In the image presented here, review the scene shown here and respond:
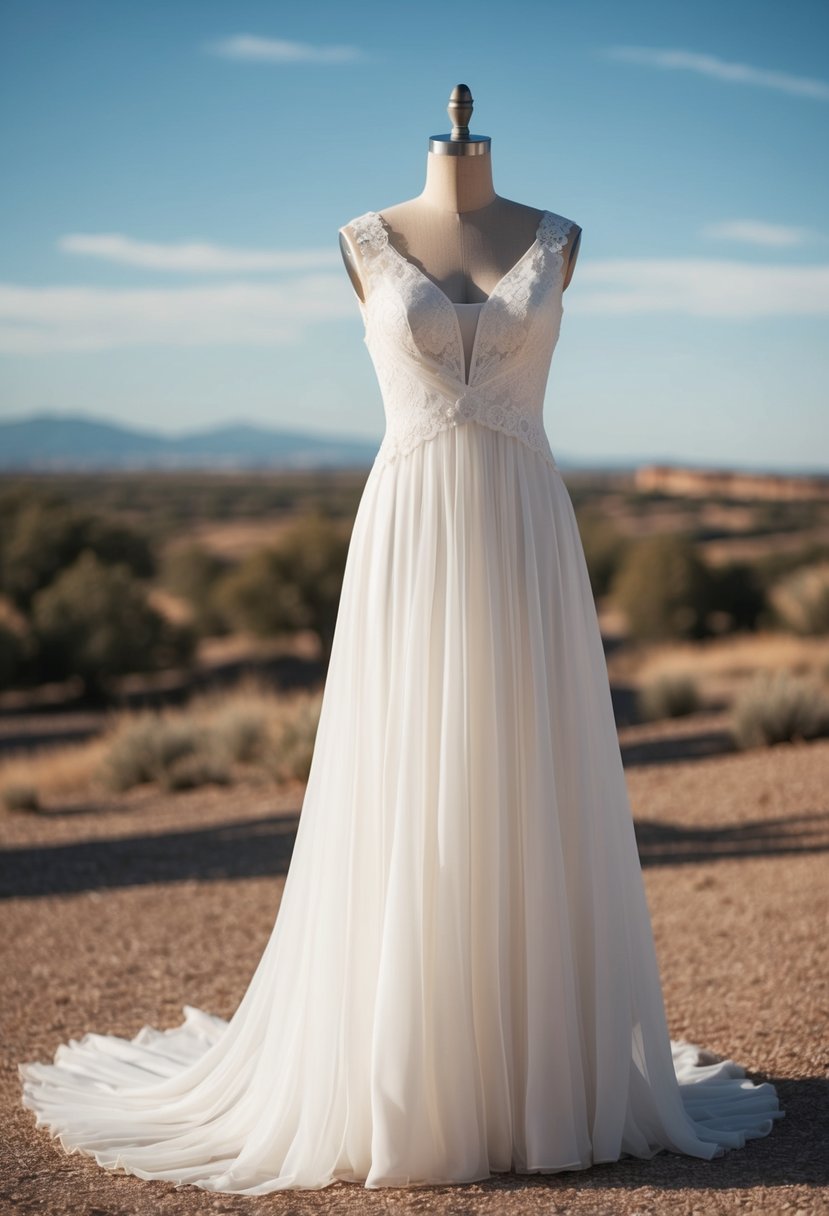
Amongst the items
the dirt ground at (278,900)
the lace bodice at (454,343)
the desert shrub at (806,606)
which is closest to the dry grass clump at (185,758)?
the dirt ground at (278,900)

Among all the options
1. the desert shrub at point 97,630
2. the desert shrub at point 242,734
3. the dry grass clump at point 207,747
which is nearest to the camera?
the dry grass clump at point 207,747

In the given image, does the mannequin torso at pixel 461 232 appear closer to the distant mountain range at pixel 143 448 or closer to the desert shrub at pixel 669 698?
the desert shrub at pixel 669 698

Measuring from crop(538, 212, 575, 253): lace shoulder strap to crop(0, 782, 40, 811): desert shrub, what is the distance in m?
7.13

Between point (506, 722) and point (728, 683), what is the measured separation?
11.3 m

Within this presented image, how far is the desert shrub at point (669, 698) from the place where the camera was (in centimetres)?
1173

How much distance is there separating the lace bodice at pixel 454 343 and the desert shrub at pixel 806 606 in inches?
592

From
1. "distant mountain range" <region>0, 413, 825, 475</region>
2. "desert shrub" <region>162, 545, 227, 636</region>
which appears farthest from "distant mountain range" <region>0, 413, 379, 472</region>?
"desert shrub" <region>162, 545, 227, 636</region>

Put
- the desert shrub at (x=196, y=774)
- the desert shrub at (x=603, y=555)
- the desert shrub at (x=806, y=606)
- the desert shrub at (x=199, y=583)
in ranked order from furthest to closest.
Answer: the desert shrub at (x=603, y=555)
the desert shrub at (x=199, y=583)
the desert shrub at (x=806, y=606)
the desert shrub at (x=196, y=774)

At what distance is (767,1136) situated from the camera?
3.19 m

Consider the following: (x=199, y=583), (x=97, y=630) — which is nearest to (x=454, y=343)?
(x=97, y=630)

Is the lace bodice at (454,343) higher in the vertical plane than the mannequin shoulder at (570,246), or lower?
lower

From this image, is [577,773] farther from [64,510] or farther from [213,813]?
[64,510]

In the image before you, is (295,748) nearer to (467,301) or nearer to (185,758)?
(185,758)

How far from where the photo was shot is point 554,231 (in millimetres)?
3117
